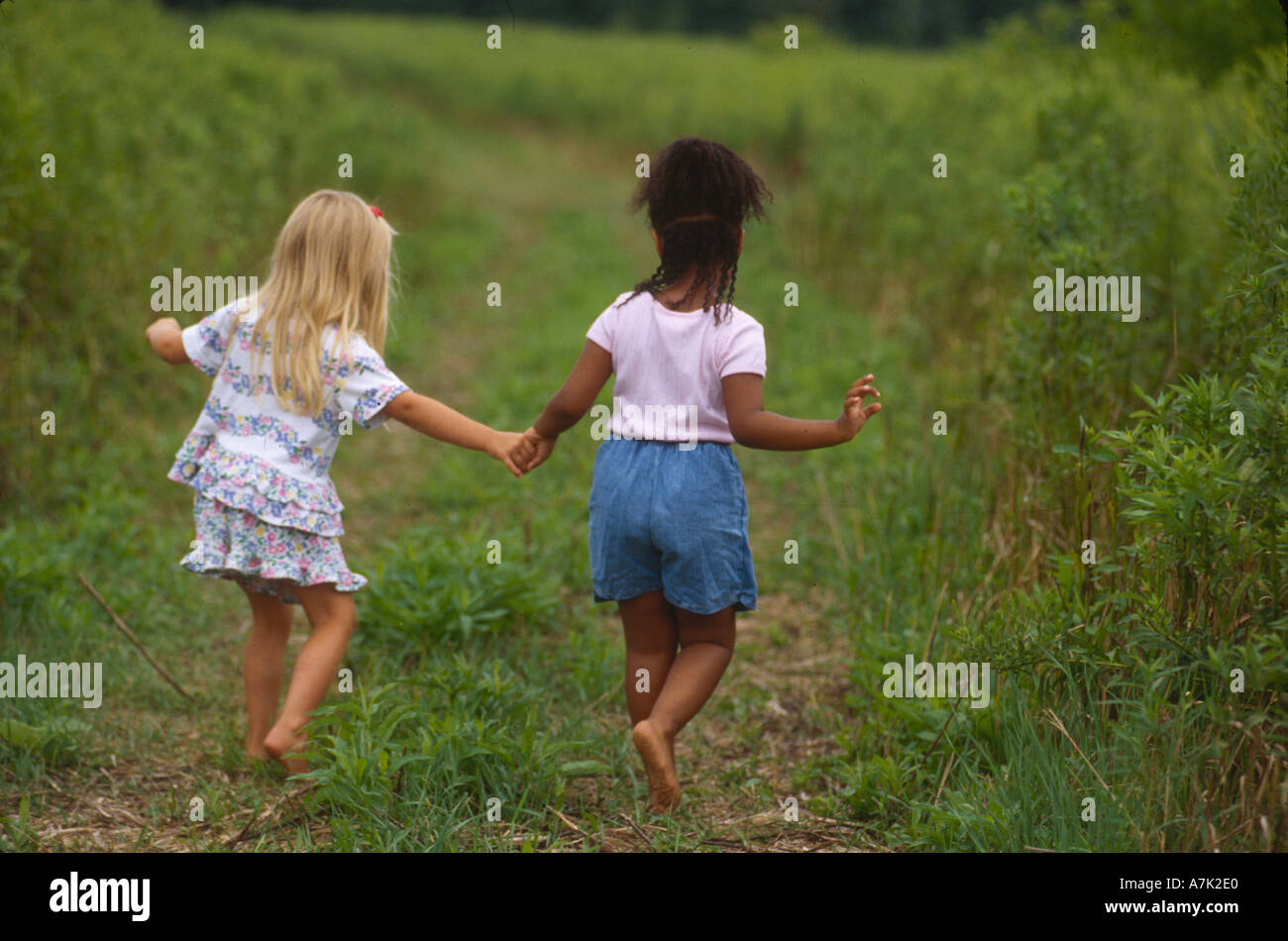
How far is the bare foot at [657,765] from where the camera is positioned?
9.97 feet

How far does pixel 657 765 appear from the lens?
121 inches

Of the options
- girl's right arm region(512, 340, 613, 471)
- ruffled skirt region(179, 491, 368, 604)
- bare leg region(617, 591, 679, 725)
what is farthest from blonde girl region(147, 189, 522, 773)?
bare leg region(617, 591, 679, 725)

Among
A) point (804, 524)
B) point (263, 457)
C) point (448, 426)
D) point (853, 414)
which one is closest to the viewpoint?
point (853, 414)

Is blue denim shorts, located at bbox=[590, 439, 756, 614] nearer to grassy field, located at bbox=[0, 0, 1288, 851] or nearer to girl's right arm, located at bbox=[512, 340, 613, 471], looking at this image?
girl's right arm, located at bbox=[512, 340, 613, 471]

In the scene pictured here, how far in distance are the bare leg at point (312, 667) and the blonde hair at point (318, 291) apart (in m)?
0.59

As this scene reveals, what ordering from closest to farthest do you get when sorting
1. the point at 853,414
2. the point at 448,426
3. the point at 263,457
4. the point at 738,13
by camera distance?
the point at 853,414 → the point at 448,426 → the point at 263,457 → the point at 738,13

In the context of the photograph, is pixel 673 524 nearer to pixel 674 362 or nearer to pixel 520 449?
pixel 674 362

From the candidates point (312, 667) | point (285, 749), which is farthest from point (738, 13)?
point (285, 749)

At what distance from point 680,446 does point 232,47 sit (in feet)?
37.8

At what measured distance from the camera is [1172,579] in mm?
3023

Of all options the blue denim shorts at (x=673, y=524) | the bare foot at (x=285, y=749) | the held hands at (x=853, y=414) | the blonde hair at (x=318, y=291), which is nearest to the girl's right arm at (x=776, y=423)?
the held hands at (x=853, y=414)

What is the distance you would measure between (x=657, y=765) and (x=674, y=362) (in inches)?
41.8

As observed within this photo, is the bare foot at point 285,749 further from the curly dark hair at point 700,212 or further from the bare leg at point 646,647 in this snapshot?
Result: the curly dark hair at point 700,212
